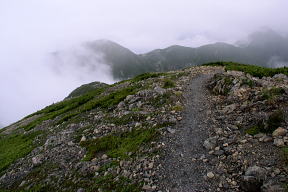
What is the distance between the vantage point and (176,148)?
1141 cm

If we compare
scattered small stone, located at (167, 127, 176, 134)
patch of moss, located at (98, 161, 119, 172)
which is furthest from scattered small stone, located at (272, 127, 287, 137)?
patch of moss, located at (98, 161, 119, 172)

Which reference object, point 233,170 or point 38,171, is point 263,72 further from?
point 38,171

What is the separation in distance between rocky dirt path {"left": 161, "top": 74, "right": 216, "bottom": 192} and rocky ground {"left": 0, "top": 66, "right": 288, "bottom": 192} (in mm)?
42

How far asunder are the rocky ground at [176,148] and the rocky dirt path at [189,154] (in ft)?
0.14

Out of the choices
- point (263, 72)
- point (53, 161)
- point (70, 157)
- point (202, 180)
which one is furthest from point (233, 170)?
point (263, 72)

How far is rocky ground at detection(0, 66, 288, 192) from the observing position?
29.1 feet

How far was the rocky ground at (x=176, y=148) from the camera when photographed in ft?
29.1

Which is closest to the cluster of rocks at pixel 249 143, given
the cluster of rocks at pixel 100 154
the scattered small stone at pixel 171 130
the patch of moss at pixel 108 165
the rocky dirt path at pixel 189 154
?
the rocky dirt path at pixel 189 154

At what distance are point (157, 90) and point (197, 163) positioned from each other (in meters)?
11.1

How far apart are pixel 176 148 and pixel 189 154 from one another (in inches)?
34.4

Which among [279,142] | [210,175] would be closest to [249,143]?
[279,142]

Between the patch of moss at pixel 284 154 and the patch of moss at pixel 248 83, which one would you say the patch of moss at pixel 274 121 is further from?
the patch of moss at pixel 248 83

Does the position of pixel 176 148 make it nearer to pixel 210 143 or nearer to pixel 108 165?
pixel 210 143

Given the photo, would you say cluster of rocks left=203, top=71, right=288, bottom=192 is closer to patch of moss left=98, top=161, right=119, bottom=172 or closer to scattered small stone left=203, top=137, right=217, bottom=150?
scattered small stone left=203, top=137, right=217, bottom=150
